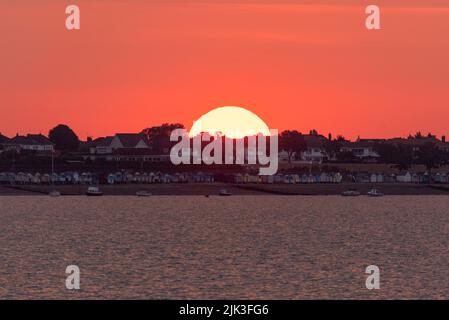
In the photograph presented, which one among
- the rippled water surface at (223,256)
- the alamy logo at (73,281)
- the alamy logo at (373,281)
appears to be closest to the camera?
the alamy logo at (73,281)

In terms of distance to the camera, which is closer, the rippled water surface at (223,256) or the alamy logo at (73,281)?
the alamy logo at (73,281)

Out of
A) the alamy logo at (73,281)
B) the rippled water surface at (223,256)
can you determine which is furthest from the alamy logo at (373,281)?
the alamy logo at (73,281)

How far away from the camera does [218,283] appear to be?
72375 mm

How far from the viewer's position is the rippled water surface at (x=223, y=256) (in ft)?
227

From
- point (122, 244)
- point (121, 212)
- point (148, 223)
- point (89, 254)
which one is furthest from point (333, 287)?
point (121, 212)

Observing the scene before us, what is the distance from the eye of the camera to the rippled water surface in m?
A: 69.1

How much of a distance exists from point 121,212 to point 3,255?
94.5 m

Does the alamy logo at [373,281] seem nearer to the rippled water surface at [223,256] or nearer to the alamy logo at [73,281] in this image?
the rippled water surface at [223,256]

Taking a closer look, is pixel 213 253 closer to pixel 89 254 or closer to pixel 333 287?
pixel 89 254

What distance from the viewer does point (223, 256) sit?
312 ft

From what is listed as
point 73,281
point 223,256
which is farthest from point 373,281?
point 223,256

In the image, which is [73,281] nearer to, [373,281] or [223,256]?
[373,281]
